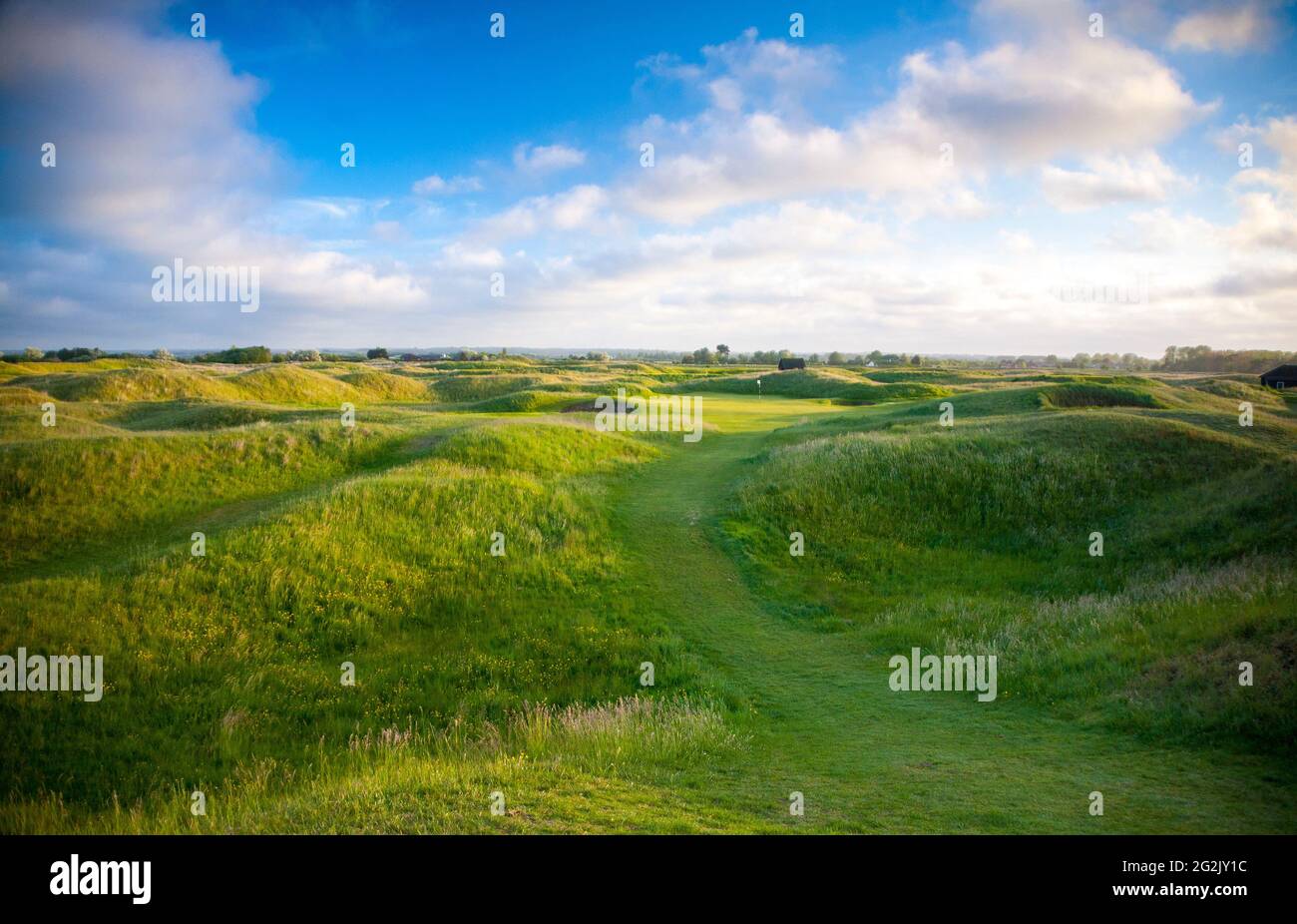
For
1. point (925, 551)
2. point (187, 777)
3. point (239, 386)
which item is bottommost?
point (187, 777)

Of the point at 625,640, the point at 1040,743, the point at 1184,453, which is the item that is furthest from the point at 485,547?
the point at 1184,453

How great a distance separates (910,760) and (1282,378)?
94.9 meters

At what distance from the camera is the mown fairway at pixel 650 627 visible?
29.7ft

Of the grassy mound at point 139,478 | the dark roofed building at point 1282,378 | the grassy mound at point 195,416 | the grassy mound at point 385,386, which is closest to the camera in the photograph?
the grassy mound at point 139,478

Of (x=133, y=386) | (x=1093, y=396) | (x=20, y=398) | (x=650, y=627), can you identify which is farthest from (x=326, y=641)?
(x=1093, y=396)

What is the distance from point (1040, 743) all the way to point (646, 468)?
22057mm

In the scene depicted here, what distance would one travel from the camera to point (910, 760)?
1025 cm

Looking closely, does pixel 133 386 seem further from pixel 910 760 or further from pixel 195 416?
pixel 910 760

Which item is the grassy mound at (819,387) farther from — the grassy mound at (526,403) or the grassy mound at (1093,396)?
the grassy mound at (526,403)

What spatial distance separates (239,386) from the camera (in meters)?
58.6

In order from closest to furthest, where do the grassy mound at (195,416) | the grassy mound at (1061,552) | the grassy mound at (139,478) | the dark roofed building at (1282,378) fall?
1. the grassy mound at (1061,552)
2. the grassy mound at (139,478)
3. the grassy mound at (195,416)
4. the dark roofed building at (1282,378)

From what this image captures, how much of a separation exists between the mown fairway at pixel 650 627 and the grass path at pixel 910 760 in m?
0.07

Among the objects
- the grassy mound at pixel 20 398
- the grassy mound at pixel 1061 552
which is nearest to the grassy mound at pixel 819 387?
the grassy mound at pixel 1061 552
